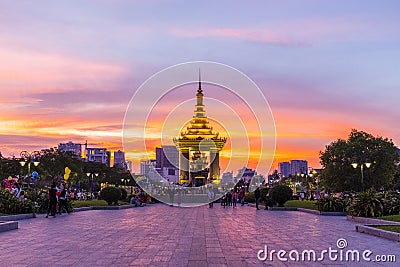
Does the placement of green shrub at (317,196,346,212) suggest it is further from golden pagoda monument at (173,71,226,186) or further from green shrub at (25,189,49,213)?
golden pagoda monument at (173,71,226,186)

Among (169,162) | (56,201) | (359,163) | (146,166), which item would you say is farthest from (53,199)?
(169,162)

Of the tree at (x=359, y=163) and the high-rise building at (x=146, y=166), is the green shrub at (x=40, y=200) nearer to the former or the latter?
the tree at (x=359, y=163)

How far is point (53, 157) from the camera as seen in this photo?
64.9 metres

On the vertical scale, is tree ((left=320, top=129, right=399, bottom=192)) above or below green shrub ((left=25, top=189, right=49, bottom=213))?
above

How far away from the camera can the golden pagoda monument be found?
101 meters

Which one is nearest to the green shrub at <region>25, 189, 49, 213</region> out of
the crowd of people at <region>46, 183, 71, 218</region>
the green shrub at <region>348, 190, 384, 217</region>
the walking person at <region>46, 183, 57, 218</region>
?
the crowd of people at <region>46, 183, 71, 218</region>

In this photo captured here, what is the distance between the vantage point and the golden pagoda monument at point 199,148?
10112 cm

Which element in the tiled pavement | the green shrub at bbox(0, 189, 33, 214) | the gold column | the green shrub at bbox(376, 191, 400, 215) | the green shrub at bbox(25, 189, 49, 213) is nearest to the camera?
the tiled pavement

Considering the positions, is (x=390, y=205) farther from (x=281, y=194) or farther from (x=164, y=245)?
(x=281, y=194)

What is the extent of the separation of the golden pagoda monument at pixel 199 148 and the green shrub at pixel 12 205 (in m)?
78.0

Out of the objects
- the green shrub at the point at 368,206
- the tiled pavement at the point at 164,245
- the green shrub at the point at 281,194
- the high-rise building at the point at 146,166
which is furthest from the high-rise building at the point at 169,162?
the tiled pavement at the point at 164,245

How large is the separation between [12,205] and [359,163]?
141ft

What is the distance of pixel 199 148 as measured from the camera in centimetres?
10156

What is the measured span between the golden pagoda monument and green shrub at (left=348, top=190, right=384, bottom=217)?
79284 mm
